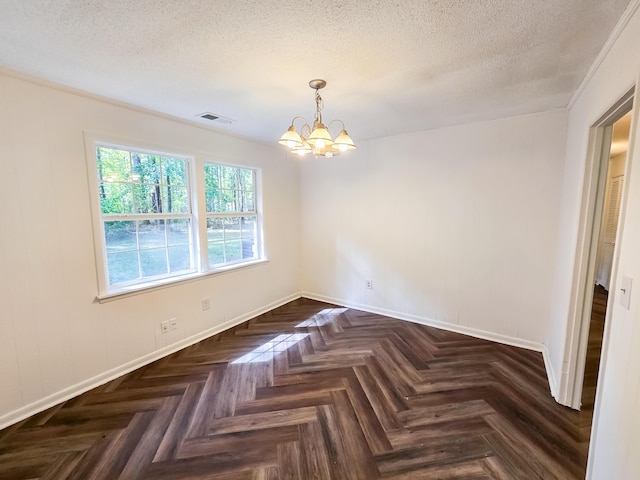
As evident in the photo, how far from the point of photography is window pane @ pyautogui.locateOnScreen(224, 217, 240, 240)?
Result: 3.52 metres

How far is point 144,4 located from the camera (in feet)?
4.18

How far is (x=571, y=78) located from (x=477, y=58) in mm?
834

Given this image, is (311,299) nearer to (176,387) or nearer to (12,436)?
(176,387)

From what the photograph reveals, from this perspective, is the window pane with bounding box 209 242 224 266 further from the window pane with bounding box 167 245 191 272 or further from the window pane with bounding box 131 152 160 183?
the window pane with bounding box 131 152 160 183

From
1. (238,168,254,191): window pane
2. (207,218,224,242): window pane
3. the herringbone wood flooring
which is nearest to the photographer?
the herringbone wood flooring

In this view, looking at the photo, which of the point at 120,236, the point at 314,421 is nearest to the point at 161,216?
the point at 120,236

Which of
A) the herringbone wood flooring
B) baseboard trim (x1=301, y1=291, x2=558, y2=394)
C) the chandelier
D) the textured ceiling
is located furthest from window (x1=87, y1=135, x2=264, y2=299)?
baseboard trim (x1=301, y1=291, x2=558, y2=394)

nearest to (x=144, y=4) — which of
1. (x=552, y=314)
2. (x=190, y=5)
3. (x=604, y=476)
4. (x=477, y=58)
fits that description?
(x=190, y=5)

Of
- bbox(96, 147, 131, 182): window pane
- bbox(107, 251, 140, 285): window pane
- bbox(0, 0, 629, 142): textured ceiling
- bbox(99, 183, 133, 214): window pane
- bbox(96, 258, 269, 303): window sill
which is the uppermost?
bbox(0, 0, 629, 142): textured ceiling

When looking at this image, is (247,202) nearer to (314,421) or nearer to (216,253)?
(216,253)

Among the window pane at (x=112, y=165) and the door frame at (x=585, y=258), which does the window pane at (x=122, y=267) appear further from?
the door frame at (x=585, y=258)

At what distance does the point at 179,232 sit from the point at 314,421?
2225 mm

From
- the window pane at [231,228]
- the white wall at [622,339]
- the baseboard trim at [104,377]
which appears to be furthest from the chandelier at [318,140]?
the baseboard trim at [104,377]

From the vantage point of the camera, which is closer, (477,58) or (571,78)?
(477,58)
